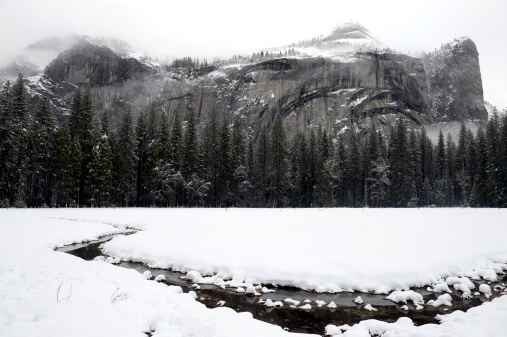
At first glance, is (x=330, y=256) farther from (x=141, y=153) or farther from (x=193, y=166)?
(x=141, y=153)

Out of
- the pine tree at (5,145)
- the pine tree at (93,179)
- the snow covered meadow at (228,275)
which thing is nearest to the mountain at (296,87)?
the pine tree at (93,179)

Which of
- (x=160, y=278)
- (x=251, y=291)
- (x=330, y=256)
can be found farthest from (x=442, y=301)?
(x=160, y=278)

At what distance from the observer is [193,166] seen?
47.8 meters

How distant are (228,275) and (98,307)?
4128mm

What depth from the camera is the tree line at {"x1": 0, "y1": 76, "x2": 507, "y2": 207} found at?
3638 cm

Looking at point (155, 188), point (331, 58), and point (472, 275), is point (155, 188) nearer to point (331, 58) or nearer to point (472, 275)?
point (472, 275)

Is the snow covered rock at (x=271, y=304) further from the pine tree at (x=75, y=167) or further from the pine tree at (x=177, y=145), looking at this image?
the pine tree at (x=177, y=145)

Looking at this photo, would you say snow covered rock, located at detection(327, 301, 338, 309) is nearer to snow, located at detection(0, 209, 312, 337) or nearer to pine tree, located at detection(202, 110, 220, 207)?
snow, located at detection(0, 209, 312, 337)

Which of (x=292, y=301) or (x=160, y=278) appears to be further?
(x=160, y=278)

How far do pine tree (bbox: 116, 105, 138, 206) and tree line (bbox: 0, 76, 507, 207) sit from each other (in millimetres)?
164

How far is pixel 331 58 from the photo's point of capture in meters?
159

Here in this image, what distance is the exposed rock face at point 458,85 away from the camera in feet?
524

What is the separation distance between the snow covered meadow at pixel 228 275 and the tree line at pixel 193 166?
1041 inches

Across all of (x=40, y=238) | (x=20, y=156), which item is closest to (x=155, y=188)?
(x=20, y=156)
